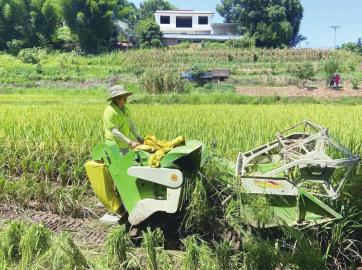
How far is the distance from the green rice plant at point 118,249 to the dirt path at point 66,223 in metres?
0.67

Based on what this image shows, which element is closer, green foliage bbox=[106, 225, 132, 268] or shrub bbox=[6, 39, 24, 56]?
green foliage bbox=[106, 225, 132, 268]

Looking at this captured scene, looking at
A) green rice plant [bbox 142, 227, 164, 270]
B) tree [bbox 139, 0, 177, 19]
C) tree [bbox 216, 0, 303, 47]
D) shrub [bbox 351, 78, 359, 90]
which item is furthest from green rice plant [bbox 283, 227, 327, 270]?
tree [bbox 139, 0, 177, 19]

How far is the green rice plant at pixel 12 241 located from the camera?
3737mm

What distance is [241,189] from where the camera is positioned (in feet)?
13.2

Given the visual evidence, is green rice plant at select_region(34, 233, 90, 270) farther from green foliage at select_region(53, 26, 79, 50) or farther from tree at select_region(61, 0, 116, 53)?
green foliage at select_region(53, 26, 79, 50)

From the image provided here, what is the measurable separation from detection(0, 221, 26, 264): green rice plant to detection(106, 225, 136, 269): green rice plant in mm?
752

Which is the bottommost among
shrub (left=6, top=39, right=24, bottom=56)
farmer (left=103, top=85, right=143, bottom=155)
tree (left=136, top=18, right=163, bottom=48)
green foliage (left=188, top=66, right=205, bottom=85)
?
green foliage (left=188, top=66, right=205, bottom=85)

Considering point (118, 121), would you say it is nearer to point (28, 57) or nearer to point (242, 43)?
point (28, 57)

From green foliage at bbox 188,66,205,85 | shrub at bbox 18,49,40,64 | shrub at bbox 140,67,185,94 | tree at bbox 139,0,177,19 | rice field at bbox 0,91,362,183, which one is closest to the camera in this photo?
rice field at bbox 0,91,362,183

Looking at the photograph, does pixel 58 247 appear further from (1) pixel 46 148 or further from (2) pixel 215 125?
(2) pixel 215 125

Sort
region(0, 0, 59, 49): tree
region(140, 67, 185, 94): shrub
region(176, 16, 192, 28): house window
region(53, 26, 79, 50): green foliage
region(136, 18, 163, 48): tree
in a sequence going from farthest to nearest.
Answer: region(176, 16, 192, 28): house window < region(53, 26, 79, 50): green foliage < region(0, 0, 59, 49): tree < region(136, 18, 163, 48): tree < region(140, 67, 185, 94): shrub

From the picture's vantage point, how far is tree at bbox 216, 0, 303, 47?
144 ft

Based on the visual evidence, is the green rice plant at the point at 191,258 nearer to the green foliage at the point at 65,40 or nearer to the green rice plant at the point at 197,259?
the green rice plant at the point at 197,259

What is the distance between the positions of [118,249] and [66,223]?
139 centimetres
